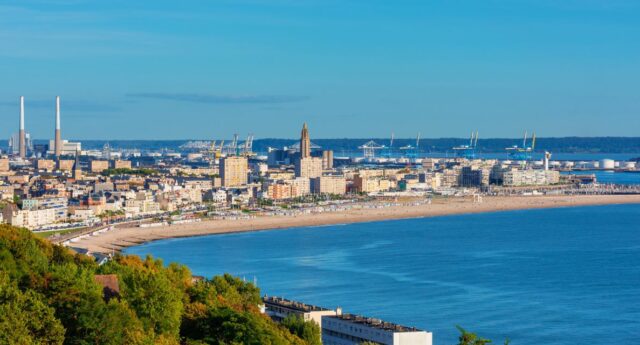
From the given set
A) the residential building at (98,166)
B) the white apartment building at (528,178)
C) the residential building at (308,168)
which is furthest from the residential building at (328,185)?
the residential building at (98,166)

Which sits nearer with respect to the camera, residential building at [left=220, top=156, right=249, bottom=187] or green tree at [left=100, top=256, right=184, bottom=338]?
green tree at [left=100, top=256, right=184, bottom=338]

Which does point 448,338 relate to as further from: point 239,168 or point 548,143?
point 548,143

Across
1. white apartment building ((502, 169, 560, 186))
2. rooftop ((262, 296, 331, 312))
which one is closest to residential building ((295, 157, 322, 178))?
white apartment building ((502, 169, 560, 186))

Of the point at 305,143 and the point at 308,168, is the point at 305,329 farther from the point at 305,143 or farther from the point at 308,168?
the point at 305,143

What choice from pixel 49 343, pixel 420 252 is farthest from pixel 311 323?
pixel 420 252

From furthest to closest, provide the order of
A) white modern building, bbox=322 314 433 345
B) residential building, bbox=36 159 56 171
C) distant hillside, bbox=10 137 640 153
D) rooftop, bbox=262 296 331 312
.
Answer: distant hillside, bbox=10 137 640 153 → residential building, bbox=36 159 56 171 → rooftop, bbox=262 296 331 312 → white modern building, bbox=322 314 433 345

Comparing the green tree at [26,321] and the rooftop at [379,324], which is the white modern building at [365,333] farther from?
the green tree at [26,321]

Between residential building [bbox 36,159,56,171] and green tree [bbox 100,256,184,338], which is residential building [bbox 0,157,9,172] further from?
green tree [bbox 100,256,184,338]

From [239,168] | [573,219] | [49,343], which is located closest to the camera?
[49,343]

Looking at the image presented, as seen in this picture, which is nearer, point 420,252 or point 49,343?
point 49,343
